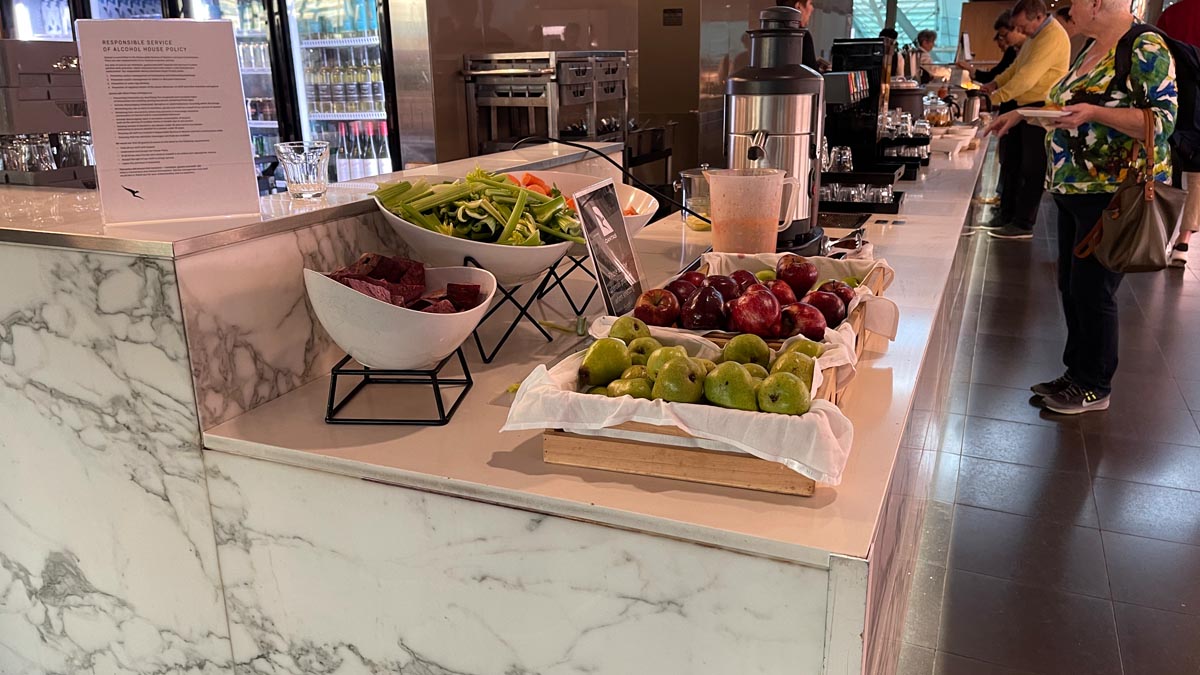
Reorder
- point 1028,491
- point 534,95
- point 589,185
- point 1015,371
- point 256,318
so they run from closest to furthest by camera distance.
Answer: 1. point 256,318
2. point 589,185
3. point 1028,491
4. point 1015,371
5. point 534,95

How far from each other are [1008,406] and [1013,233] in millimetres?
3913

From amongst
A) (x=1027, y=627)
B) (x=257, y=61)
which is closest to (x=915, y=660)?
(x=1027, y=627)

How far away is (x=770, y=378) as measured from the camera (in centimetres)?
109

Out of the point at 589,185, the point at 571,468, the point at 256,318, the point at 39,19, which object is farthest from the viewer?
the point at 39,19

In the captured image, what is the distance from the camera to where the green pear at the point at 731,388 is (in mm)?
1080

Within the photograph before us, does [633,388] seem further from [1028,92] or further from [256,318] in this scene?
[1028,92]

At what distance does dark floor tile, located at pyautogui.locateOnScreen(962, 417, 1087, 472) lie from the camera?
326 centimetres

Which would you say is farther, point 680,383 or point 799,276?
point 799,276

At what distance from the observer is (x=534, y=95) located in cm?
473

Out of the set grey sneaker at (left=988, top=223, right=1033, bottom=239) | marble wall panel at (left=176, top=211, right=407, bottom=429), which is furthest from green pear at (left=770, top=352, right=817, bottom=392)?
grey sneaker at (left=988, top=223, right=1033, bottom=239)

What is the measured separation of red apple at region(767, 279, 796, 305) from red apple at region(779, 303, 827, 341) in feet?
0.30

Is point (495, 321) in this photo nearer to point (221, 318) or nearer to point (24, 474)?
point (221, 318)

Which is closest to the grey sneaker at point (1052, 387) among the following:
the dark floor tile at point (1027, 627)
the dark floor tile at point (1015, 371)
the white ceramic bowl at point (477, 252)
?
the dark floor tile at point (1015, 371)

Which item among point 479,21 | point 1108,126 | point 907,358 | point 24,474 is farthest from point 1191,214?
point 24,474
